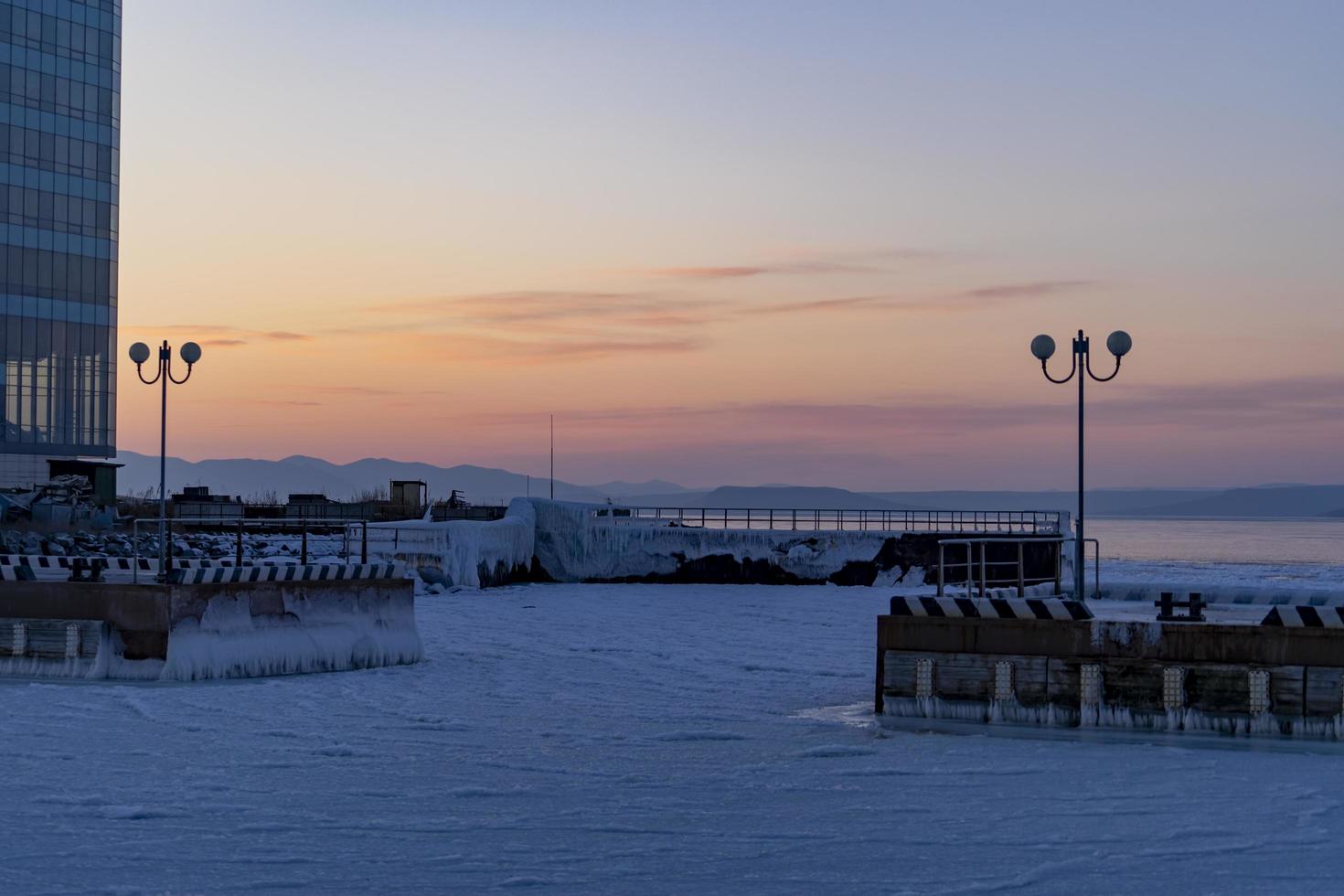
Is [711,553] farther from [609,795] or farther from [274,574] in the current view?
Answer: [609,795]

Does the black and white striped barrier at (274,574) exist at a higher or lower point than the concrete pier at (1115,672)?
higher

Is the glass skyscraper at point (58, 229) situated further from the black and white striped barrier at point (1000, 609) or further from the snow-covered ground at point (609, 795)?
the black and white striped barrier at point (1000, 609)

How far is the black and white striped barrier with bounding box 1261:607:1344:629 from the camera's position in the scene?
17.1 meters

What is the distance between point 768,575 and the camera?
5325cm

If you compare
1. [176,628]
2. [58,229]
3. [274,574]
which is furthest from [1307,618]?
[58,229]

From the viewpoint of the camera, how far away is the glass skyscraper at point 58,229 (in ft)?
249

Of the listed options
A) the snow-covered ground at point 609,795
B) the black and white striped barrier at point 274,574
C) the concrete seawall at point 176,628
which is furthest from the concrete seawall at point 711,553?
the snow-covered ground at point 609,795

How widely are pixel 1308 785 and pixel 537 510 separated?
39.7 m

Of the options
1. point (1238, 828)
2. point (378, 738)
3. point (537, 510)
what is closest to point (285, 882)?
point (378, 738)

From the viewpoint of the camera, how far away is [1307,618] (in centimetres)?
1725

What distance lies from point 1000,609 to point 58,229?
231 feet

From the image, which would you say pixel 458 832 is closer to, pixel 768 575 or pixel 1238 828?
pixel 1238 828

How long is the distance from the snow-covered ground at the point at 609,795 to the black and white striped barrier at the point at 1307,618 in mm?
1349

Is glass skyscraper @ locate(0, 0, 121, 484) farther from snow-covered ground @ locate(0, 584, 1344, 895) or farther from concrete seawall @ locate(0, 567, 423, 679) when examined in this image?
snow-covered ground @ locate(0, 584, 1344, 895)
